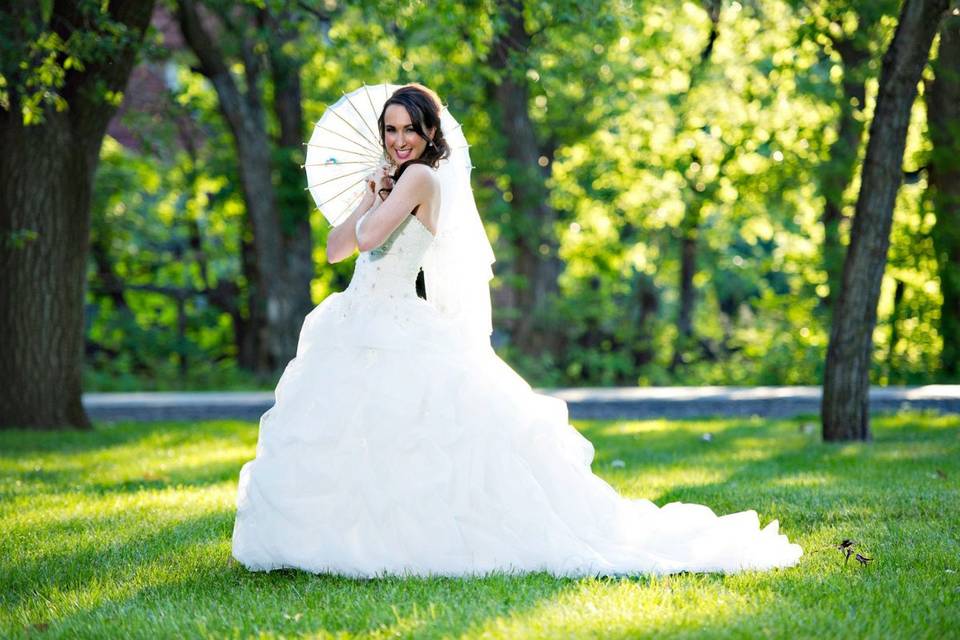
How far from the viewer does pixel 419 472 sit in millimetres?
4465

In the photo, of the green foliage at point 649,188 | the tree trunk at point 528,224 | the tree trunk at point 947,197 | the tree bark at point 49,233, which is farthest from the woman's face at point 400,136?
the tree trunk at point 947,197

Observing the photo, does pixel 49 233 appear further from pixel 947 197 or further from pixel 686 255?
pixel 686 255

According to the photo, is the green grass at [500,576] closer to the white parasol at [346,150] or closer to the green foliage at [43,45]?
the white parasol at [346,150]

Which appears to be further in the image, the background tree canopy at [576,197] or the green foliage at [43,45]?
the background tree canopy at [576,197]

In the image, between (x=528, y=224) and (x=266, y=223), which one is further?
(x=528, y=224)

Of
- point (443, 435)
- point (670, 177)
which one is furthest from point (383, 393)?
point (670, 177)

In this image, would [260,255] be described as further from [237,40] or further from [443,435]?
[443,435]

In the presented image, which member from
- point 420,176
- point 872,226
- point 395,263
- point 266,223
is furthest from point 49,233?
point 872,226

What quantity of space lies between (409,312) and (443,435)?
0.61 m

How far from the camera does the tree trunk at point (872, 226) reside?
27.3 ft

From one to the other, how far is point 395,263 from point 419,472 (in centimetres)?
99

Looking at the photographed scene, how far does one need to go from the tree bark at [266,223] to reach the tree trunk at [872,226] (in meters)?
8.68

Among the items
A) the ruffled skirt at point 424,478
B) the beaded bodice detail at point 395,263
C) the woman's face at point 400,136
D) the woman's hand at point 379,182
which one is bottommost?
the ruffled skirt at point 424,478

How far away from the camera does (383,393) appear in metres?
4.56
